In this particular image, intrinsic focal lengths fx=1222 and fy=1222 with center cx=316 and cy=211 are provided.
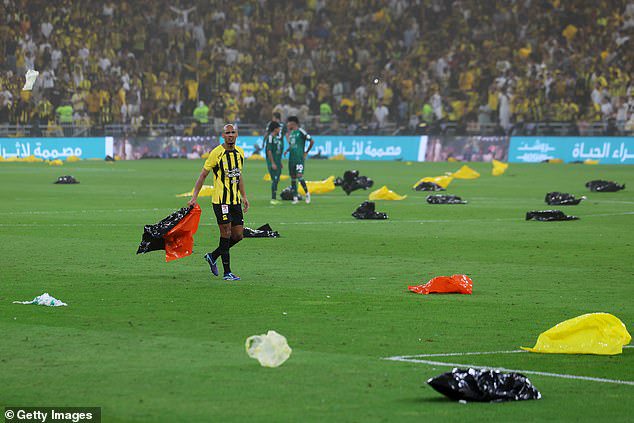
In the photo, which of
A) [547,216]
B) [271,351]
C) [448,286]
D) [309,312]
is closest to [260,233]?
[547,216]

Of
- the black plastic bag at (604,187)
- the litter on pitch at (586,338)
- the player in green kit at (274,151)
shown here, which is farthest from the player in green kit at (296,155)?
the litter on pitch at (586,338)

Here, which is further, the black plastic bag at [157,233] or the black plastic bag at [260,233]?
the black plastic bag at [260,233]

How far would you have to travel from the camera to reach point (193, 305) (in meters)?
12.0

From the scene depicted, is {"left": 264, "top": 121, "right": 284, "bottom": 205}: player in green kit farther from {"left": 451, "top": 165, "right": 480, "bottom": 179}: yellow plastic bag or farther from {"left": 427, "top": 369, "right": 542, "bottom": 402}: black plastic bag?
{"left": 427, "top": 369, "right": 542, "bottom": 402}: black plastic bag

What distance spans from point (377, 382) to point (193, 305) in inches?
162

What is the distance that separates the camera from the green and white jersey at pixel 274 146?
95.8 feet

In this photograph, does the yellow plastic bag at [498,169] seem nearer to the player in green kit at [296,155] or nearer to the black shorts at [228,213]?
the player in green kit at [296,155]

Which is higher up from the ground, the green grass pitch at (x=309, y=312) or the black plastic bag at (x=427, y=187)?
the green grass pitch at (x=309, y=312)

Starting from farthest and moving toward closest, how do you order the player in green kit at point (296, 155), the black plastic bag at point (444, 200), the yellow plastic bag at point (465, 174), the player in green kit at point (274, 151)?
the yellow plastic bag at point (465, 174) → the player in green kit at point (274, 151) → the player in green kit at point (296, 155) → the black plastic bag at point (444, 200)

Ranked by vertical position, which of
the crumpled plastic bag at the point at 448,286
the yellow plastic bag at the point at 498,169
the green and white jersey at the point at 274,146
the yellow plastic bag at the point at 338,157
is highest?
the crumpled plastic bag at the point at 448,286

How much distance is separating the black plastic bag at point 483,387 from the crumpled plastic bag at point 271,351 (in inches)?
48.7

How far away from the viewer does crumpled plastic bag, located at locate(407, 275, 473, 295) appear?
1312 cm

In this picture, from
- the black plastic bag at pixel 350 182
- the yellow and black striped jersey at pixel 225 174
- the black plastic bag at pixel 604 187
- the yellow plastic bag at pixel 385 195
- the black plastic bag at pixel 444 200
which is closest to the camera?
the yellow and black striped jersey at pixel 225 174

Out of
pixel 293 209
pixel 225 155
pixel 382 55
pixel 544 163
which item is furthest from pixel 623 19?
pixel 225 155
